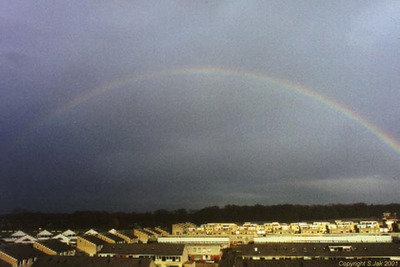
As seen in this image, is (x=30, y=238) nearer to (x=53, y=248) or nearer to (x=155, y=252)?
(x=53, y=248)

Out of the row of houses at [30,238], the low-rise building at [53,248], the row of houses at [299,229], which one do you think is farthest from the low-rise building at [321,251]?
the row of houses at [30,238]

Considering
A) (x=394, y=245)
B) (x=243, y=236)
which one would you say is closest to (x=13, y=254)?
(x=394, y=245)

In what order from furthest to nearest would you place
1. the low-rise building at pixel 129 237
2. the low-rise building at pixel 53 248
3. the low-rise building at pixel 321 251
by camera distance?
1. the low-rise building at pixel 129 237
2. the low-rise building at pixel 53 248
3. the low-rise building at pixel 321 251

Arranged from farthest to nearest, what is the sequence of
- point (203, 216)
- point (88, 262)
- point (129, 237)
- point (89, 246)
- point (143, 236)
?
point (203, 216) → point (143, 236) → point (129, 237) → point (89, 246) → point (88, 262)

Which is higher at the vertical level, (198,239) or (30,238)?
(30,238)

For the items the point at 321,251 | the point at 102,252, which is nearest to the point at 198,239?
the point at 102,252

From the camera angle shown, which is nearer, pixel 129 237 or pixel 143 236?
pixel 129 237

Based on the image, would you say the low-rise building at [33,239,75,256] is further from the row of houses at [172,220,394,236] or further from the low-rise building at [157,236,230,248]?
the row of houses at [172,220,394,236]

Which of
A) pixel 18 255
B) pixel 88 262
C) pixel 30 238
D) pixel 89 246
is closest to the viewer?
pixel 88 262

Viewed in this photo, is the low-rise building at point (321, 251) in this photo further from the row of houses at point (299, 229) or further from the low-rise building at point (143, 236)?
the low-rise building at point (143, 236)

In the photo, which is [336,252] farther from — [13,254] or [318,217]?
[318,217]

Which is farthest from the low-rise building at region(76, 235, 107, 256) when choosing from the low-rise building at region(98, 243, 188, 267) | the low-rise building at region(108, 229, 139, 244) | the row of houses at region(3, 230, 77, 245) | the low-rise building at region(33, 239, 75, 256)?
the low-rise building at region(108, 229, 139, 244)

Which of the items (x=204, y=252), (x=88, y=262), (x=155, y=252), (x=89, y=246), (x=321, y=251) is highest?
(x=88, y=262)
